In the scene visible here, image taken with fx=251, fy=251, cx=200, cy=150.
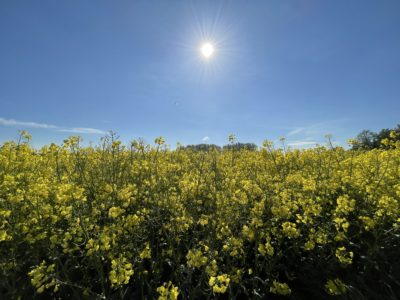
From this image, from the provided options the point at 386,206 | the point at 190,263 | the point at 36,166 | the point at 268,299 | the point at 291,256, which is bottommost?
the point at 268,299

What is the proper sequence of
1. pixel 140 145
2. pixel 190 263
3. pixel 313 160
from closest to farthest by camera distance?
pixel 190 263 < pixel 140 145 < pixel 313 160

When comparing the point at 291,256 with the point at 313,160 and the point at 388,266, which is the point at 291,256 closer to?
the point at 388,266

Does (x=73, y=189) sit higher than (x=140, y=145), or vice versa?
(x=140, y=145)

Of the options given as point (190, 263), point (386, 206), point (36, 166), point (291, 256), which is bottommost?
point (291, 256)

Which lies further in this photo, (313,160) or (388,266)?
(313,160)

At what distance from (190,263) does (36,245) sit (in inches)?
Answer: 82.6

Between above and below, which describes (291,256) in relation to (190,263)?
below

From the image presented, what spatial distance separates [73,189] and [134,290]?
4.59 feet

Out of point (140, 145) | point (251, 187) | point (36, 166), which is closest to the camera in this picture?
point (251, 187)

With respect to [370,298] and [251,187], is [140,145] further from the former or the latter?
[370,298]

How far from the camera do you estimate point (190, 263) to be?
226 cm

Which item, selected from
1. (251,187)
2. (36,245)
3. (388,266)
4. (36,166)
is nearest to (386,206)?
(388,266)

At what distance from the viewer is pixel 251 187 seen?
3.71 meters

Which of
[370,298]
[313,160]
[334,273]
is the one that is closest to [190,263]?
[334,273]
